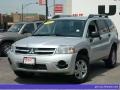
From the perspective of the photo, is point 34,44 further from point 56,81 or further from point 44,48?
point 56,81

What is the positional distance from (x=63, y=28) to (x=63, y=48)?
149 cm

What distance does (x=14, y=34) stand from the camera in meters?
16.4

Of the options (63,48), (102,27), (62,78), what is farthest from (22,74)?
(102,27)

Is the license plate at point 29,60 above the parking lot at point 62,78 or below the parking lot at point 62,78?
above

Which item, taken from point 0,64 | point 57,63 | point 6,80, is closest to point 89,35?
point 57,63

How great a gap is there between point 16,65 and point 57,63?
111cm

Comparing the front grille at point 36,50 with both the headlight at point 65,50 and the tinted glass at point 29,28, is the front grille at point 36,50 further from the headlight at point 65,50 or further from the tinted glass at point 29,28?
the tinted glass at point 29,28

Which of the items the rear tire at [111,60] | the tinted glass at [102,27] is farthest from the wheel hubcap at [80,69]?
the rear tire at [111,60]

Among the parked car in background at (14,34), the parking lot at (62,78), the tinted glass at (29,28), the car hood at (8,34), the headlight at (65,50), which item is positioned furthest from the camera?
the tinted glass at (29,28)

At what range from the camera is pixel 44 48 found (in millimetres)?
8609

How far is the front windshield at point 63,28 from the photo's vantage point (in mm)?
9695

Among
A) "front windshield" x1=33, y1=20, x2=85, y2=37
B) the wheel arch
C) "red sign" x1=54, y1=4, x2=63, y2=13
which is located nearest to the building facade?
"red sign" x1=54, y1=4, x2=63, y2=13

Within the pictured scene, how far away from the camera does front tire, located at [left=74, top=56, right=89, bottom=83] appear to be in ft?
29.4

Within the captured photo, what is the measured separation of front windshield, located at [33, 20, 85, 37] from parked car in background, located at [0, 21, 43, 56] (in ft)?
19.3
